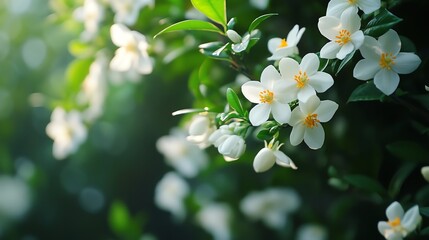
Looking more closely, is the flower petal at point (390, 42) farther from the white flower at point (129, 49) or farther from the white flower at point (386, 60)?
the white flower at point (129, 49)

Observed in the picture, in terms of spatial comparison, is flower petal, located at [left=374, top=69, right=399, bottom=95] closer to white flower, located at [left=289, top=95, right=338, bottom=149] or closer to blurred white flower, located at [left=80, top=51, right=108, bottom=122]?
white flower, located at [left=289, top=95, right=338, bottom=149]

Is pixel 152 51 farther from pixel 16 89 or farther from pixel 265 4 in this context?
pixel 16 89

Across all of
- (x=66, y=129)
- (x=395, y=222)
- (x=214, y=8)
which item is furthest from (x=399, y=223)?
(x=66, y=129)

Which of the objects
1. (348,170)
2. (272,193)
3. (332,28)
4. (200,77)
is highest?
(332,28)

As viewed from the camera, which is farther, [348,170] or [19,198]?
[19,198]

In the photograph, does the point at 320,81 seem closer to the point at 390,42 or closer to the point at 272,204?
the point at 390,42

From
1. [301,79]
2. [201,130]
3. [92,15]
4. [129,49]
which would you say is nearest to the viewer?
[301,79]

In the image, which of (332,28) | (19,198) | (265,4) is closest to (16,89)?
(19,198)
